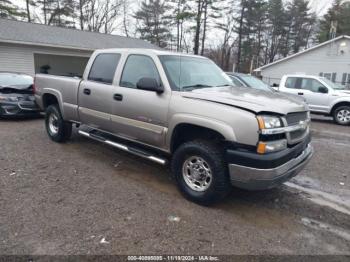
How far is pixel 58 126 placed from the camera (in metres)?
6.14

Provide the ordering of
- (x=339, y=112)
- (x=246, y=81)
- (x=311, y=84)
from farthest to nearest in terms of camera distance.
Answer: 1. (x=311, y=84)
2. (x=339, y=112)
3. (x=246, y=81)

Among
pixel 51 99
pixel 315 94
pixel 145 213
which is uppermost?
pixel 315 94

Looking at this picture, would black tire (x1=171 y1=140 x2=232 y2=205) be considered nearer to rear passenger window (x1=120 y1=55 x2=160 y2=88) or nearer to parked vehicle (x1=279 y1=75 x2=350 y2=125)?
rear passenger window (x1=120 y1=55 x2=160 y2=88)

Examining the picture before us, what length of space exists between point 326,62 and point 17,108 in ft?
85.0

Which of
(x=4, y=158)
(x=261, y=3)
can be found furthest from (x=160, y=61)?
(x=261, y=3)

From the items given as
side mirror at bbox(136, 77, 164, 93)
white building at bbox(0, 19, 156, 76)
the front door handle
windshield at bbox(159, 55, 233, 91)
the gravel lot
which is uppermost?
white building at bbox(0, 19, 156, 76)

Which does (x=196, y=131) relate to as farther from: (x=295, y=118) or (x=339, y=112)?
(x=339, y=112)

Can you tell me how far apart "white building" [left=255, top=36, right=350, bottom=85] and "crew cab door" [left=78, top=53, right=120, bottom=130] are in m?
24.7

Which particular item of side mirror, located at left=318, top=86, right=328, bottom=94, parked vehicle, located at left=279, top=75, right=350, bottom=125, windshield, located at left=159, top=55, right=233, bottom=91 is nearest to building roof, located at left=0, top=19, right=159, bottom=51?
parked vehicle, located at left=279, top=75, right=350, bottom=125

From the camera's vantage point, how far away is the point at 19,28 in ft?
55.6

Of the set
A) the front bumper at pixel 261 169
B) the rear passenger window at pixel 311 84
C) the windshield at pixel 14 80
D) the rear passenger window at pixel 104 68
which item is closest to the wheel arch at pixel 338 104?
the rear passenger window at pixel 311 84

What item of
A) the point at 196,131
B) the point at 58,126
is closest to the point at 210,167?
the point at 196,131

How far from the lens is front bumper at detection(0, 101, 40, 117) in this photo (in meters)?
8.51

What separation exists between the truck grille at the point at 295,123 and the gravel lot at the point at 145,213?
97 cm
